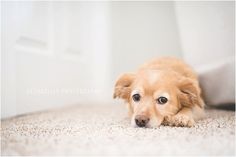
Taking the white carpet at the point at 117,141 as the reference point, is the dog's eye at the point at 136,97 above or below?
above

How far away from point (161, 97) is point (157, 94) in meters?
0.02

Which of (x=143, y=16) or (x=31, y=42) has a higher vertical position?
(x=143, y=16)

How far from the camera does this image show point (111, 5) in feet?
8.81

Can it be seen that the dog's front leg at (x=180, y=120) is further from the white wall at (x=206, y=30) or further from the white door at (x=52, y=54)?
the white door at (x=52, y=54)

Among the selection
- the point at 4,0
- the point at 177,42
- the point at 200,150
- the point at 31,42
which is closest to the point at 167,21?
the point at 177,42

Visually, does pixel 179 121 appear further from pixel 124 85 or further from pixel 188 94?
pixel 124 85

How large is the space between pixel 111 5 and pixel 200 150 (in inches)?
80.3

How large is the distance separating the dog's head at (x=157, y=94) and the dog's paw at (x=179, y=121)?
0.03m

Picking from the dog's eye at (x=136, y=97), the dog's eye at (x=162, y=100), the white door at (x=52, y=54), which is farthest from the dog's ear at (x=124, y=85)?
the white door at (x=52, y=54)

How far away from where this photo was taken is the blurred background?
1.71 m

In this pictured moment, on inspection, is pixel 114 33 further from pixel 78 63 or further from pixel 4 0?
pixel 4 0

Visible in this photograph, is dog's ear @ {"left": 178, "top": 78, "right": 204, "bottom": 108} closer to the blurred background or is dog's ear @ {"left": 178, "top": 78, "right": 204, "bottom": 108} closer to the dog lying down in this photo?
the dog lying down

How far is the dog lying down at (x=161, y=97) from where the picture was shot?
1289 millimetres

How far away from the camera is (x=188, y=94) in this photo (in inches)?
58.1
